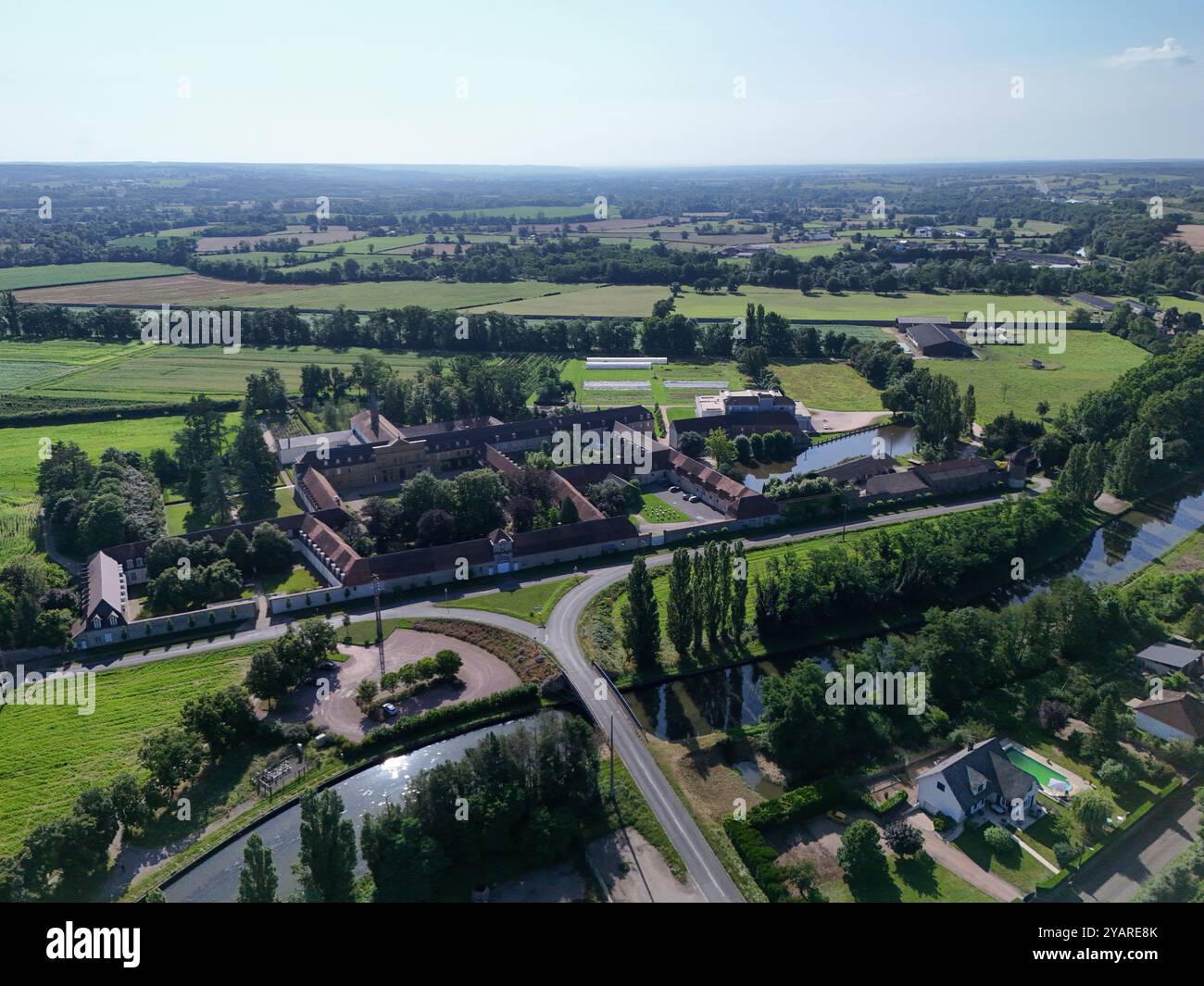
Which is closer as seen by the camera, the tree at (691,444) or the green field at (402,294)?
the tree at (691,444)

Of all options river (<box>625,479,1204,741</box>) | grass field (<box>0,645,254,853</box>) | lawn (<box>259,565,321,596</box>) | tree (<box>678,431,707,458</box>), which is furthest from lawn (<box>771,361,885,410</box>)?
grass field (<box>0,645,254,853</box>)

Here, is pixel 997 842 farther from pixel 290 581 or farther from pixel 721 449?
pixel 721 449

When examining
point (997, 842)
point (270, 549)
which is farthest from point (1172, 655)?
point (270, 549)

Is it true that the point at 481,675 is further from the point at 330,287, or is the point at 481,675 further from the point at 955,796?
the point at 330,287

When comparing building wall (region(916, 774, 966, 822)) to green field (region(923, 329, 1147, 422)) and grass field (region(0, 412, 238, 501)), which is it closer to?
green field (region(923, 329, 1147, 422))

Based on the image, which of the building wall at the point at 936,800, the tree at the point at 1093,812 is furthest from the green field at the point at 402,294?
the tree at the point at 1093,812

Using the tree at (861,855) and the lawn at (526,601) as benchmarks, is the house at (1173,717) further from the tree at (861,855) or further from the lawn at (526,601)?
the lawn at (526,601)
